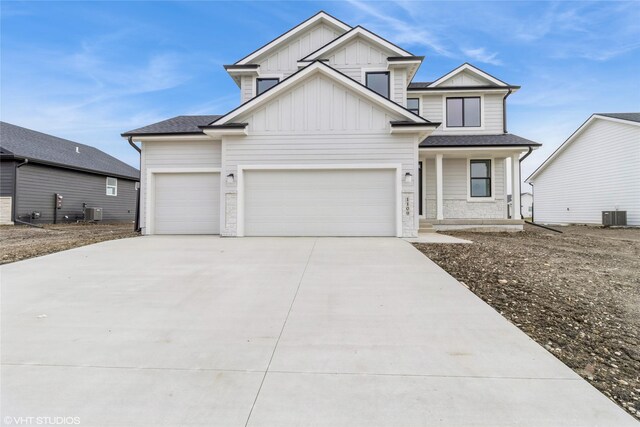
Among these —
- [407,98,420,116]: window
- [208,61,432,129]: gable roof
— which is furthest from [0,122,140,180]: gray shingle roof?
[407,98,420,116]: window

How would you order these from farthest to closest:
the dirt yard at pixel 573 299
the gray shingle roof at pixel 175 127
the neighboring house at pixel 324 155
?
1. the gray shingle roof at pixel 175 127
2. the neighboring house at pixel 324 155
3. the dirt yard at pixel 573 299

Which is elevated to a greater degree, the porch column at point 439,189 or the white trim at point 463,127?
the white trim at point 463,127

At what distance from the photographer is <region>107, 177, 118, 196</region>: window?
21.7m

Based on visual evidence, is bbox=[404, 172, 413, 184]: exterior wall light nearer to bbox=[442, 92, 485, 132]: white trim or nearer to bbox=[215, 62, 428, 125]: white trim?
bbox=[215, 62, 428, 125]: white trim

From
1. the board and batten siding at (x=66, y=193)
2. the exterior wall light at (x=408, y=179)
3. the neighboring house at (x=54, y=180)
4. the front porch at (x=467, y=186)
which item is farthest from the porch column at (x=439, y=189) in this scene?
the board and batten siding at (x=66, y=193)

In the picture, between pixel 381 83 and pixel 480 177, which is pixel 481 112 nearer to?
pixel 480 177

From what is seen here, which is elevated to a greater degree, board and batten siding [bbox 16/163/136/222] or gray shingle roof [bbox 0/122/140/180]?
gray shingle roof [bbox 0/122/140/180]

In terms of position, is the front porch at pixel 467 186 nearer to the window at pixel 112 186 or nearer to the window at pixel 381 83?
the window at pixel 381 83

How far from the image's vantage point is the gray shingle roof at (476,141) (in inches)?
487

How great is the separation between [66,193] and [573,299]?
23144 mm

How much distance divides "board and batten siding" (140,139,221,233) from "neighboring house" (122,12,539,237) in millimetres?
35

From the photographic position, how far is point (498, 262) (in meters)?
6.38

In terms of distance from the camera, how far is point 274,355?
2930 mm

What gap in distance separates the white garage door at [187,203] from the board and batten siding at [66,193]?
1068 centimetres
